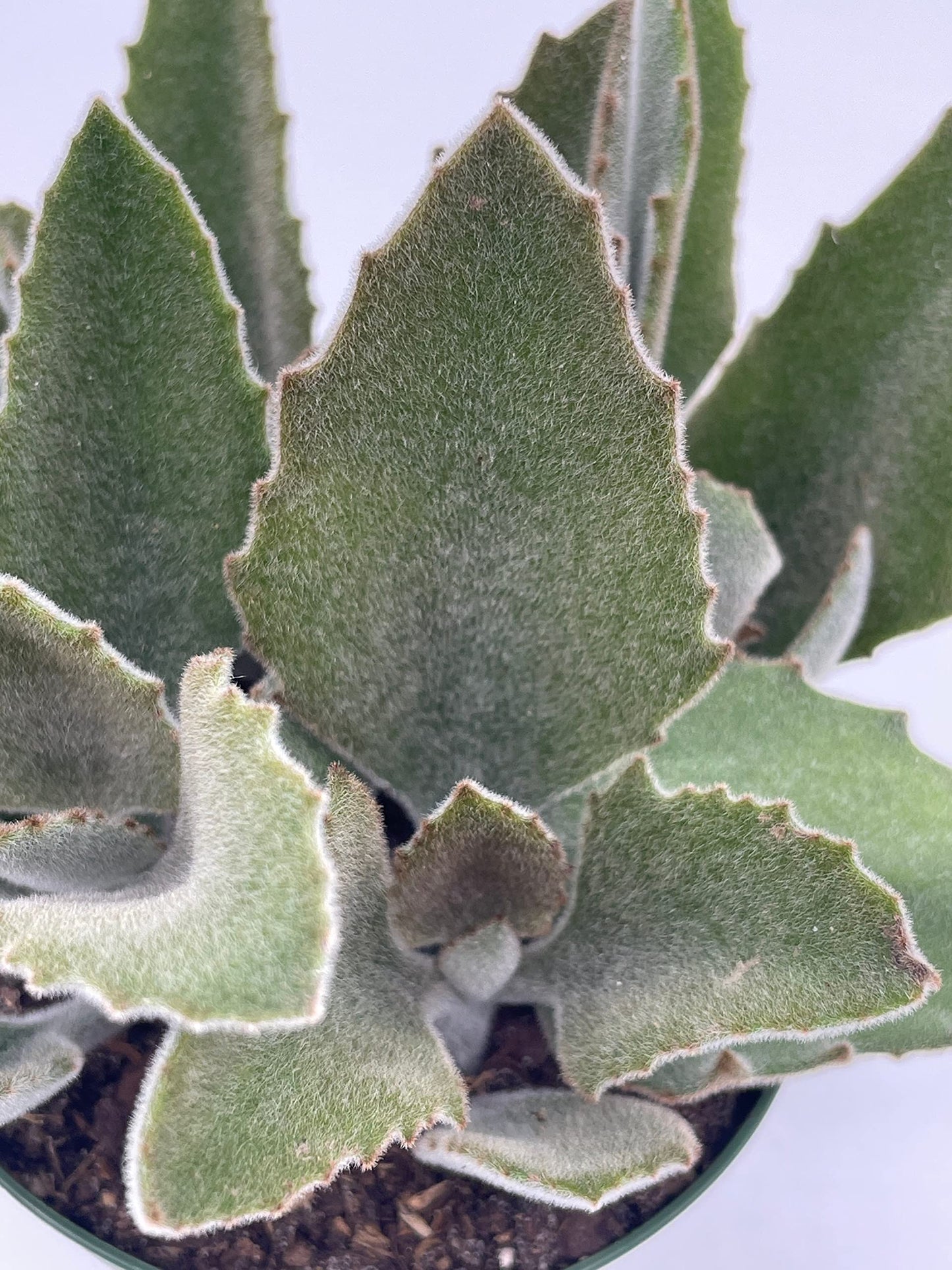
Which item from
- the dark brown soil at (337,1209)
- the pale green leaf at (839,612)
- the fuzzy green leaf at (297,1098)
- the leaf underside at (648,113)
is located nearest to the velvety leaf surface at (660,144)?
the leaf underside at (648,113)

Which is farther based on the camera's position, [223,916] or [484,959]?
[484,959]

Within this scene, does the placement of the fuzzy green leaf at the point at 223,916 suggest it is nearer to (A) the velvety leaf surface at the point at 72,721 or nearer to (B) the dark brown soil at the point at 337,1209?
(A) the velvety leaf surface at the point at 72,721

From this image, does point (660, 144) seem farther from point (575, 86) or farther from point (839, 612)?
point (839, 612)

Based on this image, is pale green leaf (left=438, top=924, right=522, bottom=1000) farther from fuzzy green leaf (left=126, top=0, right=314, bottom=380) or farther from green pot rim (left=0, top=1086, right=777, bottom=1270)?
fuzzy green leaf (left=126, top=0, right=314, bottom=380)

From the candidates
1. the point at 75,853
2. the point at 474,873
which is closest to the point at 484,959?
the point at 474,873

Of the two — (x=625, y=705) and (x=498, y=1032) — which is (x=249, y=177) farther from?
(x=498, y=1032)
